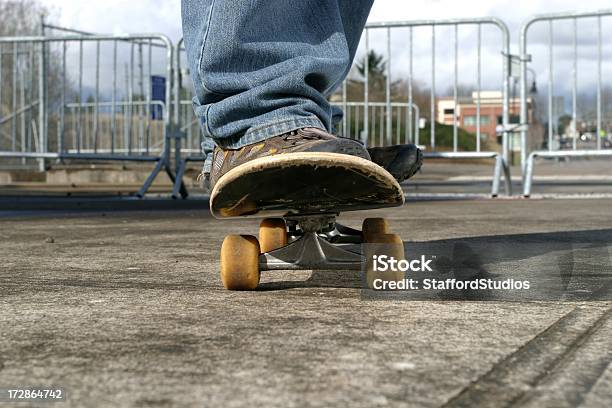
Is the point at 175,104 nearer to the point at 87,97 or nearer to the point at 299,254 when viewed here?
the point at 87,97

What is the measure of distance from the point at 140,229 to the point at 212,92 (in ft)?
5.37

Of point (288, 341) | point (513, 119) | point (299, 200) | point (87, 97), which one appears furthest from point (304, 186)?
point (87, 97)

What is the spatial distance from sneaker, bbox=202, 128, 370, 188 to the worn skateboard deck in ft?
0.12

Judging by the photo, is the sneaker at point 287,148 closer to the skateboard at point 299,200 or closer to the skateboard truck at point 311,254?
the skateboard at point 299,200

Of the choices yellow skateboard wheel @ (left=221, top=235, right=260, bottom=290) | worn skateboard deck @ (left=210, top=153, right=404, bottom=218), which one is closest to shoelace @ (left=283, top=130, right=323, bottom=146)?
worn skateboard deck @ (left=210, top=153, right=404, bottom=218)

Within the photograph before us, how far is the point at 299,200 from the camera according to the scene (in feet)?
5.46

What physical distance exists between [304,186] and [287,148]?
0.09 metres

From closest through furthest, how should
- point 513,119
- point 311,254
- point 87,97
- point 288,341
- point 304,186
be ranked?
point 288,341, point 304,186, point 311,254, point 513,119, point 87,97

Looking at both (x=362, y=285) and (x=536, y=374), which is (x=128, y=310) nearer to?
(x=362, y=285)

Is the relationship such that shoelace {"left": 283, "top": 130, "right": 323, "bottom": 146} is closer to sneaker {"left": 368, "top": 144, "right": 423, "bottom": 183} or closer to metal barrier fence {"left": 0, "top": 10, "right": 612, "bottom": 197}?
sneaker {"left": 368, "top": 144, "right": 423, "bottom": 183}

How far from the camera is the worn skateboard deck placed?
61.3 inches

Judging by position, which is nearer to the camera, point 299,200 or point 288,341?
point 288,341

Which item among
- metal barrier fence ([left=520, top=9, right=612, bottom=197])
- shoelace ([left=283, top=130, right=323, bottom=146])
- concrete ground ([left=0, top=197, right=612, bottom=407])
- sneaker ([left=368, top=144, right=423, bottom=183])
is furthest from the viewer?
metal barrier fence ([left=520, top=9, right=612, bottom=197])

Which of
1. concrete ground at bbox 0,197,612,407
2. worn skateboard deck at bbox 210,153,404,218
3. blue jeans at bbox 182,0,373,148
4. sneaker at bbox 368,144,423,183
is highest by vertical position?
blue jeans at bbox 182,0,373,148
